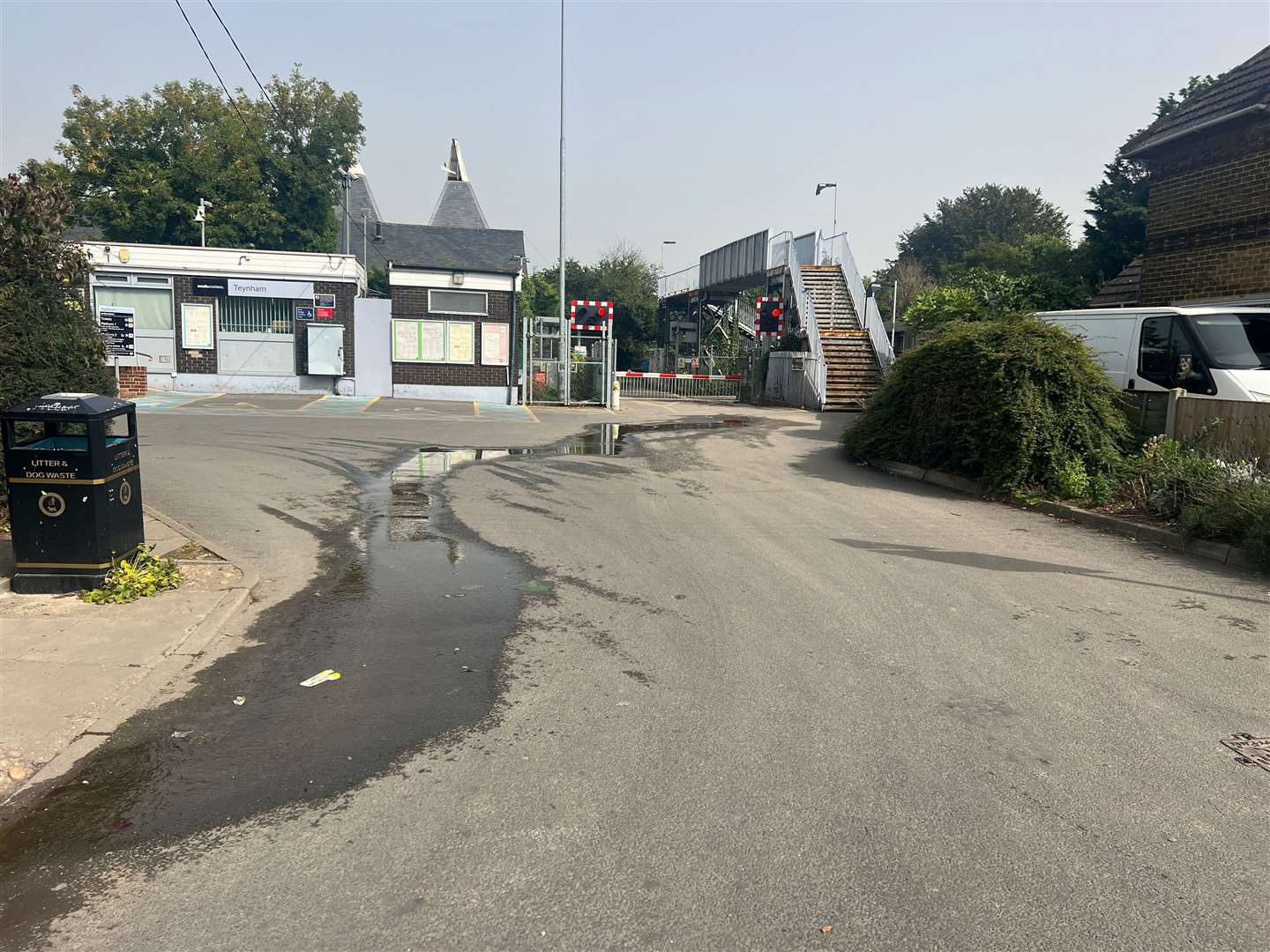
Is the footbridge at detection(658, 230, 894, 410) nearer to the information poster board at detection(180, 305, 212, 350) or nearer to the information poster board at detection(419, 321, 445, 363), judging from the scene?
the information poster board at detection(419, 321, 445, 363)

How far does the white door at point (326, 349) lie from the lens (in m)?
28.7

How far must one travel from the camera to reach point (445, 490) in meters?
12.0

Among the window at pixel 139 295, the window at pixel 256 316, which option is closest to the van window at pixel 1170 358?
the window at pixel 256 316

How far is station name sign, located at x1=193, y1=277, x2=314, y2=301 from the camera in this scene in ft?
92.7

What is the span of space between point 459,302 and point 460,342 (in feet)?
4.21

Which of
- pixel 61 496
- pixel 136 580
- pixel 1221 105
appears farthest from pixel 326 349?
pixel 1221 105

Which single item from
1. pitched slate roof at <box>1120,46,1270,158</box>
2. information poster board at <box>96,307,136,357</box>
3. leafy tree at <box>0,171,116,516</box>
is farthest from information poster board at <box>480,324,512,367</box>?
leafy tree at <box>0,171,116,516</box>

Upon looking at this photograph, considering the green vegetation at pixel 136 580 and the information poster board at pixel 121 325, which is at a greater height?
the information poster board at pixel 121 325

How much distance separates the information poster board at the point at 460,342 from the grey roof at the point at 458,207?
2156cm

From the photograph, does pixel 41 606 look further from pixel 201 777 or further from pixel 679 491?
pixel 679 491

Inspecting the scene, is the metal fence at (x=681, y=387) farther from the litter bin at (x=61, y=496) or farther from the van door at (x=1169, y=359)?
the litter bin at (x=61, y=496)

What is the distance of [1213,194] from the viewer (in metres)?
15.6

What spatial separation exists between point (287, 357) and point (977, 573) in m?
25.7

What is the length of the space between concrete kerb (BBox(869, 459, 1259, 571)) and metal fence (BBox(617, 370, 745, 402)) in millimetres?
19357
